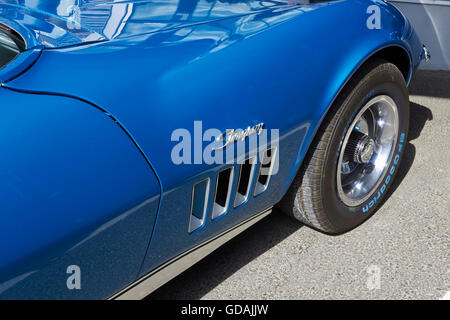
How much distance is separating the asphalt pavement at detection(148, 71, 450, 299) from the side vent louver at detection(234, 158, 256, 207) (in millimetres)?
500

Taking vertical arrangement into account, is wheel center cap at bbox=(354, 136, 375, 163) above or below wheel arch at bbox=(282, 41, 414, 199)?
below

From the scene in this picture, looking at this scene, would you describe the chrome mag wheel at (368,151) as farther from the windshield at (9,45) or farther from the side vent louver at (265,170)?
the windshield at (9,45)

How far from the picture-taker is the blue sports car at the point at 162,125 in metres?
1.13

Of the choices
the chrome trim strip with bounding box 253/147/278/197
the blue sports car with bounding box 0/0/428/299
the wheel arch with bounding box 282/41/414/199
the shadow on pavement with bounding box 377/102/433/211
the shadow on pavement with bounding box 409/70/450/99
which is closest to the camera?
the blue sports car with bounding box 0/0/428/299

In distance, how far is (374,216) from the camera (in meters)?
2.41

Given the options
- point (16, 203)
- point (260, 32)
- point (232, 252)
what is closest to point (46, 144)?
point (16, 203)

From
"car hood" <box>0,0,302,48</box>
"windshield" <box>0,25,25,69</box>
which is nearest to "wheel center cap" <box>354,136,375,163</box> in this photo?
"car hood" <box>0,0,302,48</box>

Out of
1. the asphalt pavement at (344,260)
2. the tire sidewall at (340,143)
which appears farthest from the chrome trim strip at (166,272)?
the tire sidewall at (340,143)

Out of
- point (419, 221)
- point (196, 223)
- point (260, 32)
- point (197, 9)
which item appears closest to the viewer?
point (196, 223)

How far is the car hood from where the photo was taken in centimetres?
147

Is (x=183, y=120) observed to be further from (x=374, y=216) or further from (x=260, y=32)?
(x=374, y=216)

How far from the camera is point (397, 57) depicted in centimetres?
238

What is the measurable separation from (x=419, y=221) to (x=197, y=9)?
4.82 ft

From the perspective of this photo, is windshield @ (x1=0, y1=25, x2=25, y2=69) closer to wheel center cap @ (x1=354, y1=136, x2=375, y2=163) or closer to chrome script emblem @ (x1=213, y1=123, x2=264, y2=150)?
chrome script emblem @ (x1=213, y1=123, x2=264, y2=150)
